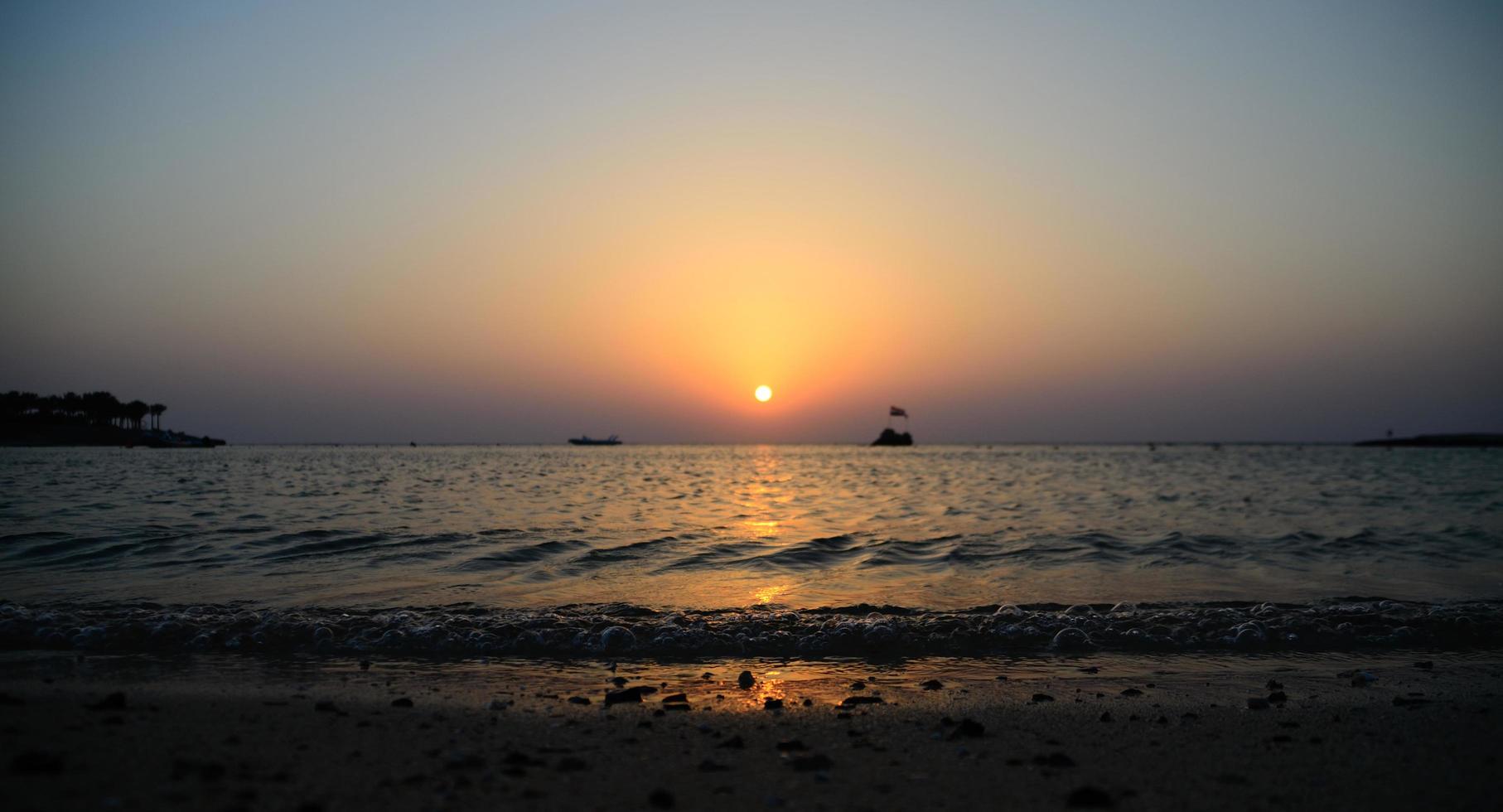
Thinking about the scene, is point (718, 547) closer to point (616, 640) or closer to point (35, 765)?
point (616, 640)

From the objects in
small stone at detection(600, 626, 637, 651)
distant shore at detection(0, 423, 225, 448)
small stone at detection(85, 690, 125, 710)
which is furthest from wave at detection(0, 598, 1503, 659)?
distant shore at detection(0, 423, 225, 448)

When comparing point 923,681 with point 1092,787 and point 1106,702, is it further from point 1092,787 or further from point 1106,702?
point 1092,787

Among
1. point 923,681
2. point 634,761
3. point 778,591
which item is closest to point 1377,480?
point 778,591

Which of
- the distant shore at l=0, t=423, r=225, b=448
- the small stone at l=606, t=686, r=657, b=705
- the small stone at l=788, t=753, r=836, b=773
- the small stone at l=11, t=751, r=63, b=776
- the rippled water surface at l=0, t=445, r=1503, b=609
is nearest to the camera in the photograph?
the small stone at l=11, t=751, r=63, b=776

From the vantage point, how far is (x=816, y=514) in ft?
99.9

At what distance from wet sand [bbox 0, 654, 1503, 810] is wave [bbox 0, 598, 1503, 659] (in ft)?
3.19

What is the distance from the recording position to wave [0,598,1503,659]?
10.7 m

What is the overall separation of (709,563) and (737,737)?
38.0 ft

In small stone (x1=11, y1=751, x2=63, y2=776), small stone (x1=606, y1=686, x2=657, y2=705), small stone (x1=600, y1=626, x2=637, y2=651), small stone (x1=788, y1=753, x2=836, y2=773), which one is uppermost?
small stone (x1=11, y1=751, x2=63, y2=776)

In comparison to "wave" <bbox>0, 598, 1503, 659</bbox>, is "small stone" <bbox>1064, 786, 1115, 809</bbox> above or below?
above

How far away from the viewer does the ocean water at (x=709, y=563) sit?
39.3 feet

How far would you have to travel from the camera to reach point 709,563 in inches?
726

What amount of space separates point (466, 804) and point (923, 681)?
17.9 feet

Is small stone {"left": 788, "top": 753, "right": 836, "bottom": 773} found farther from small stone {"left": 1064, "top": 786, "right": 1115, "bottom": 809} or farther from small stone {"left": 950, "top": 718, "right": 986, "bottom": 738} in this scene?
small stone {"left": 1064, "top": 786, "right": 1115, "bottom": 809}
